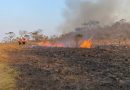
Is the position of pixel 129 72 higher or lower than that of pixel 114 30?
lower

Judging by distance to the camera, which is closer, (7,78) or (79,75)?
(79,75)

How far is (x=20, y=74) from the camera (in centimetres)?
2800

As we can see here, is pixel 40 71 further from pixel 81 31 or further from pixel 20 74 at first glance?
pixel 81 31

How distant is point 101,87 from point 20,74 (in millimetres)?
8439

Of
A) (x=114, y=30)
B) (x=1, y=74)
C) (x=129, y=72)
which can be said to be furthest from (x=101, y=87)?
(x=114, y=30)

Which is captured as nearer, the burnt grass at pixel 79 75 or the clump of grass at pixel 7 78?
the burnt grass at pixel 79 75

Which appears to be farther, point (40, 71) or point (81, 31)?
point (81, 31)

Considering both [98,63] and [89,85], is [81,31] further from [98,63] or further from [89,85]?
[89,85]

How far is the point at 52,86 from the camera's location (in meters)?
22.1

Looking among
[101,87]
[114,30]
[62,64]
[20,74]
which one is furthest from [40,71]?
[114,30]

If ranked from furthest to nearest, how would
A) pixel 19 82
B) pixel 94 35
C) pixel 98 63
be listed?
pixel 94 35, pixel 98 63, pixel 19 82

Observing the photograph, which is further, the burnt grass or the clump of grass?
the clump of grass

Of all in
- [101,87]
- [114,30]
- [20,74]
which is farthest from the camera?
[114,30]

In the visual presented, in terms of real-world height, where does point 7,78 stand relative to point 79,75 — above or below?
below
